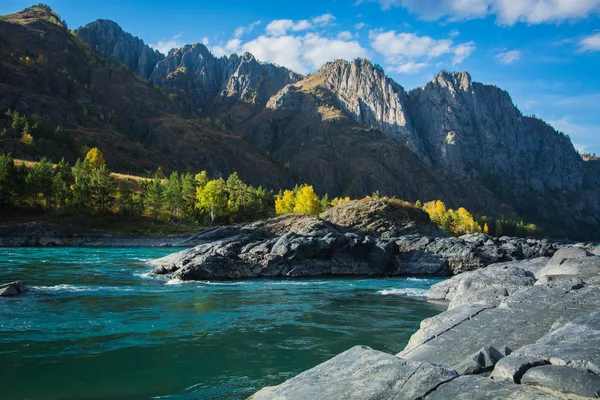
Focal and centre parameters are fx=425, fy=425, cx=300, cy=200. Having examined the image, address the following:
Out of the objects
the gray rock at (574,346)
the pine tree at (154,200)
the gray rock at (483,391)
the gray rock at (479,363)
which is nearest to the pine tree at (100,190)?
the pine tree at (154,200)

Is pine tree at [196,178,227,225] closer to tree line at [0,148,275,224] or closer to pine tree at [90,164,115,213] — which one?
tree line at [0,148,275,224]

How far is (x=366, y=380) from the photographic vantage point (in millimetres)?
8609

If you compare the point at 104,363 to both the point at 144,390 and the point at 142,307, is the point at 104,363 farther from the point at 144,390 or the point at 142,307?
the point at 142,307

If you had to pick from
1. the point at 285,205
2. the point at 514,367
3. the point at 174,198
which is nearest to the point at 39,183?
the point at 174,198

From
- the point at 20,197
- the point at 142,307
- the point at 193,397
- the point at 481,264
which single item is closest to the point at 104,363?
the point at 193,397

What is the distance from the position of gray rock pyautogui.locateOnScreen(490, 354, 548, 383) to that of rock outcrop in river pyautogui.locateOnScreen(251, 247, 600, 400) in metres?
0.02

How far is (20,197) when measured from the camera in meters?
91.2

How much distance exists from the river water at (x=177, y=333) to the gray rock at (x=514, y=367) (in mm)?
7285

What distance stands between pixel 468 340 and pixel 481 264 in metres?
49.5

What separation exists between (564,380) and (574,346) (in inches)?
102

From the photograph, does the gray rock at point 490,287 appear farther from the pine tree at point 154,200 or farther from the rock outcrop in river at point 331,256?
the pine tree at point 154,200

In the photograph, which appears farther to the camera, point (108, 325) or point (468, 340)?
point (108, 325)

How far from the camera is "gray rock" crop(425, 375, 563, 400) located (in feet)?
24.7

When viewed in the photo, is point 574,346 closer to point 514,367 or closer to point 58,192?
point 514,367
